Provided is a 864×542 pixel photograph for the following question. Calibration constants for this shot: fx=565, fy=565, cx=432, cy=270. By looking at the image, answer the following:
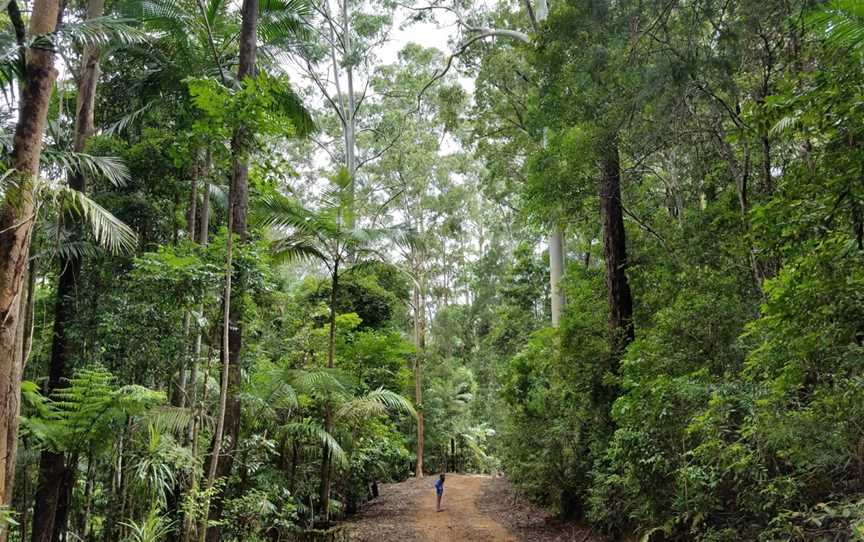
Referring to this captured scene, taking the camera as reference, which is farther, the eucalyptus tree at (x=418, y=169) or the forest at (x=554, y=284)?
the eucalyptus tree at (x=418, y=169)

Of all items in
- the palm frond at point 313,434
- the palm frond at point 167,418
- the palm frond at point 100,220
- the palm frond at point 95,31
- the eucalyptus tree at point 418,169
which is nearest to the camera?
the palm frond at point 100,220

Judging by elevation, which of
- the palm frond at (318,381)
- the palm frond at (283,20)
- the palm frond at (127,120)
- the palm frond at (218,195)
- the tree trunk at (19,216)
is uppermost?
the palm frond at (283,20)

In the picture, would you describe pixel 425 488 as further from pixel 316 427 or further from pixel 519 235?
pixel 519 235

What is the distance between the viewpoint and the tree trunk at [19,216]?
4660 mm

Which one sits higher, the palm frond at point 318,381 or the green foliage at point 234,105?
the green foliage at point 234,105

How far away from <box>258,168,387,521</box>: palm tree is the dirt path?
2387 mm

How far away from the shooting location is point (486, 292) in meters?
25.2

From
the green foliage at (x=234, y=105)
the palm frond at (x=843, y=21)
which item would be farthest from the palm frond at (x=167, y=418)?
the palm frond at (x=843, y=21)

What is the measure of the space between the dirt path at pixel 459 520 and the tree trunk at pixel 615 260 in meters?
3.20

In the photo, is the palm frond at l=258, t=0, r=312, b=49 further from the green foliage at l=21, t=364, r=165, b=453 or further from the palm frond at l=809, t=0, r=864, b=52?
the palm frond at l=809, t=0, r=864, b=52

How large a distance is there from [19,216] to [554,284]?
11.1 m

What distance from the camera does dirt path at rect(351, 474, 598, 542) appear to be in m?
9.90

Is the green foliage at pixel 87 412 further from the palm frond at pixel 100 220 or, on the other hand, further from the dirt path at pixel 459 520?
the dirt path at pixel 459 520

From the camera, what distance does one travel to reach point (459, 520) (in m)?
11.8
